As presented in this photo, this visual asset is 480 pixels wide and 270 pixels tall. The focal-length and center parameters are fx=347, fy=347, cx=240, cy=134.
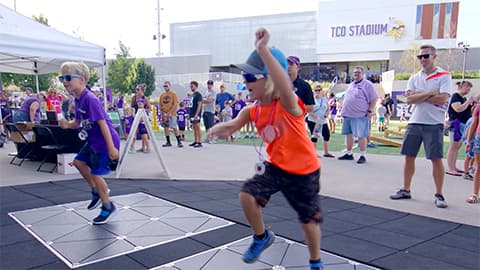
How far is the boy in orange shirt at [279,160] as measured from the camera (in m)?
2.14

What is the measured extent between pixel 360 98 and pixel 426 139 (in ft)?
9.72

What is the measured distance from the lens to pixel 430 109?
434 centimetres

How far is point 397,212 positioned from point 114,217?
10.7 ft

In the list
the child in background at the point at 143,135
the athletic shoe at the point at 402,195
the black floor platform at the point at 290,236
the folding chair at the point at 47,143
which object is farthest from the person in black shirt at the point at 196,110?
the athletic shoe at the point at 402,195

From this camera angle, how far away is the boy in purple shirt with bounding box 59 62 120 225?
11.2ft

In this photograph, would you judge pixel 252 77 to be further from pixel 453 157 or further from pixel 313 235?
pixel 453 157

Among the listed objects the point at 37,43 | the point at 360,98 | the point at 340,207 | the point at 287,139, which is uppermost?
the point at 37,43

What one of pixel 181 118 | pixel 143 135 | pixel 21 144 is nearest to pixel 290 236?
pixel 143 135

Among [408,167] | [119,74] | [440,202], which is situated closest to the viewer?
[440,202]

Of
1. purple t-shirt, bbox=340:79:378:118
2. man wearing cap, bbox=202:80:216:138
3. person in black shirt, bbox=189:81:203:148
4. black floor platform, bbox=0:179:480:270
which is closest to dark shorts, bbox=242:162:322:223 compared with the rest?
black floor platform, bbox=0:179:480:270

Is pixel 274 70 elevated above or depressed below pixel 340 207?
above

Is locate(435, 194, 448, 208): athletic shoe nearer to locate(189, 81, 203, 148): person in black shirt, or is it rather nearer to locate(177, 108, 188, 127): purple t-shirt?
locate(189, 81, 203, 148): person in black shirt

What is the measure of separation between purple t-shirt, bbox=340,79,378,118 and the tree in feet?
97.7

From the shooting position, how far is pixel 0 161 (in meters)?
7.80
